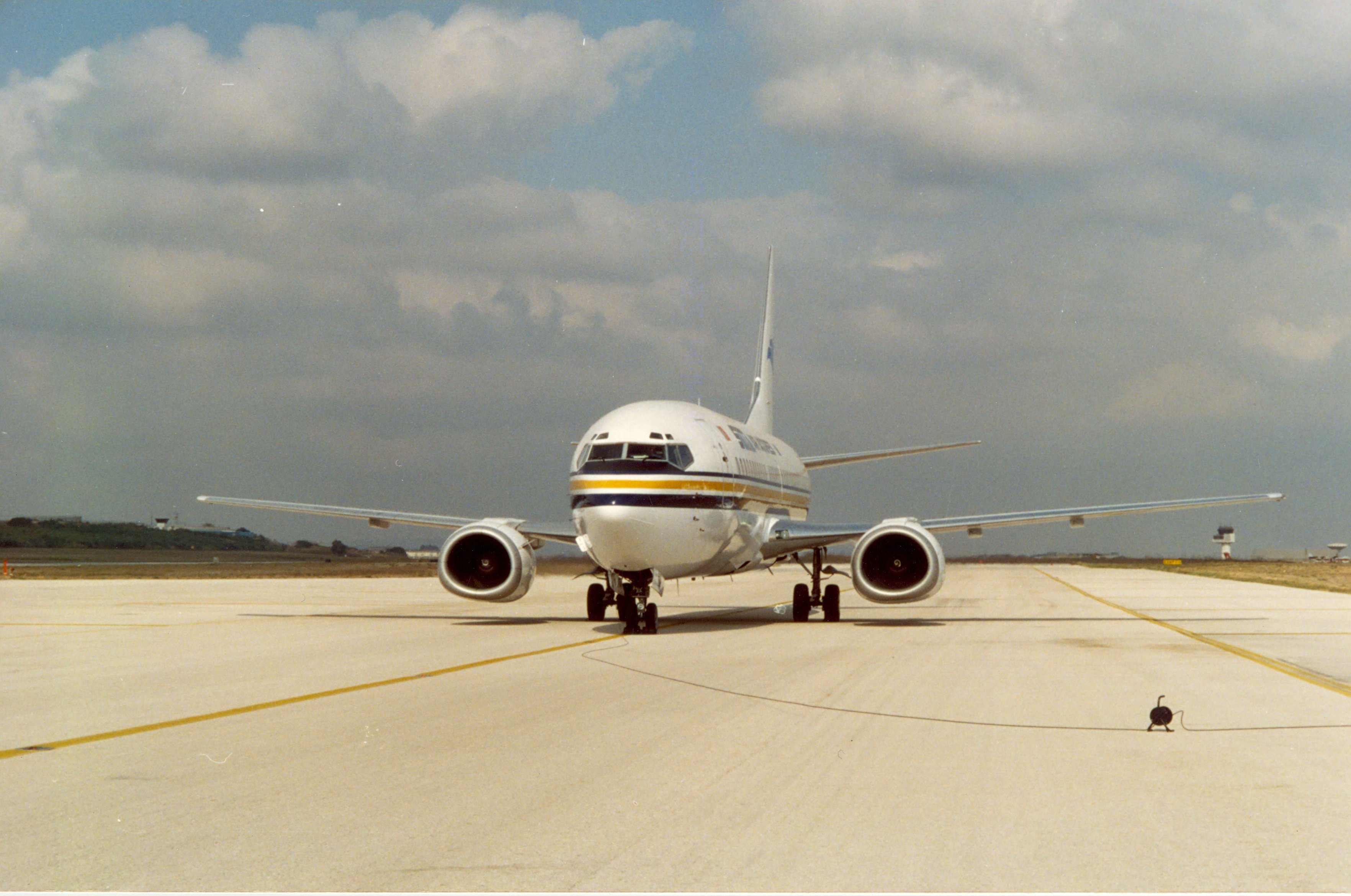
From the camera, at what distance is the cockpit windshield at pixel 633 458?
1972 centimetres

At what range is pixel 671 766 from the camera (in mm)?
8016

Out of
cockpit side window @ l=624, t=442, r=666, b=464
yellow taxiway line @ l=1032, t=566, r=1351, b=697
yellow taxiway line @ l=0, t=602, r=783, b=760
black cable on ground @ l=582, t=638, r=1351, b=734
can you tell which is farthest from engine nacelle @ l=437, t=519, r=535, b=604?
yellow taxiway line @ l=1032, t=566, r=1351, b=697

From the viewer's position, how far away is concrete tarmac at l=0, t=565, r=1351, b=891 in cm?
548

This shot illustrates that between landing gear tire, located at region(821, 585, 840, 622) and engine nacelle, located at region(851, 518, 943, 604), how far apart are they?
2501mm

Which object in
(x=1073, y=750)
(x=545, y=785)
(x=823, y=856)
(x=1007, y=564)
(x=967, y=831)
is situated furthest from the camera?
(x=1007, y=564)

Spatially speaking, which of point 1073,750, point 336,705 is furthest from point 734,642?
point 1073,750

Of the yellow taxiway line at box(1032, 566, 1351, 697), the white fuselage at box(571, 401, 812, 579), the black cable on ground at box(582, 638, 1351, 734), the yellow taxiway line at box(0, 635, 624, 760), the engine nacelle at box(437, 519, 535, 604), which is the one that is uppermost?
the white fuselage at box(571, 401, 812, 579)

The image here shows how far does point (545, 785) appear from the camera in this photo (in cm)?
731

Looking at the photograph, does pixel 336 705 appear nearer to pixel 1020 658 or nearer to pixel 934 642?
pixel 1020 658

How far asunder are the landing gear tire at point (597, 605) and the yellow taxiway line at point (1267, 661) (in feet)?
33.7

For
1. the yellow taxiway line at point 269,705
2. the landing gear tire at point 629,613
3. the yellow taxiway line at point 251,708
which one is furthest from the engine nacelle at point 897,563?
the yellow taxiway line at point 251,708

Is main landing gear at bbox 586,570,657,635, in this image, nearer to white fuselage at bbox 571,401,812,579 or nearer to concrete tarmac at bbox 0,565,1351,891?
white fuselage at bbox 571,401,812,579

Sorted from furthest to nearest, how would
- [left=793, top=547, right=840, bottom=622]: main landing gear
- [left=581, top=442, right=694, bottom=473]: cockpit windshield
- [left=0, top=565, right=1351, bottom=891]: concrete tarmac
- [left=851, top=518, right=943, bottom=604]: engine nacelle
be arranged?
[left=793, top=547, right=840, bottom=622]: main landing gear
[left=851, top=518, right=943, bottom=604]: engine nacelle
[left=581, top=442, right=694, bottom=473]: cockpit windshield
[left=0, top=565, right=1351, bottom=891]: concrete tarmac

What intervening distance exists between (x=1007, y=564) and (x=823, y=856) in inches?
4365
